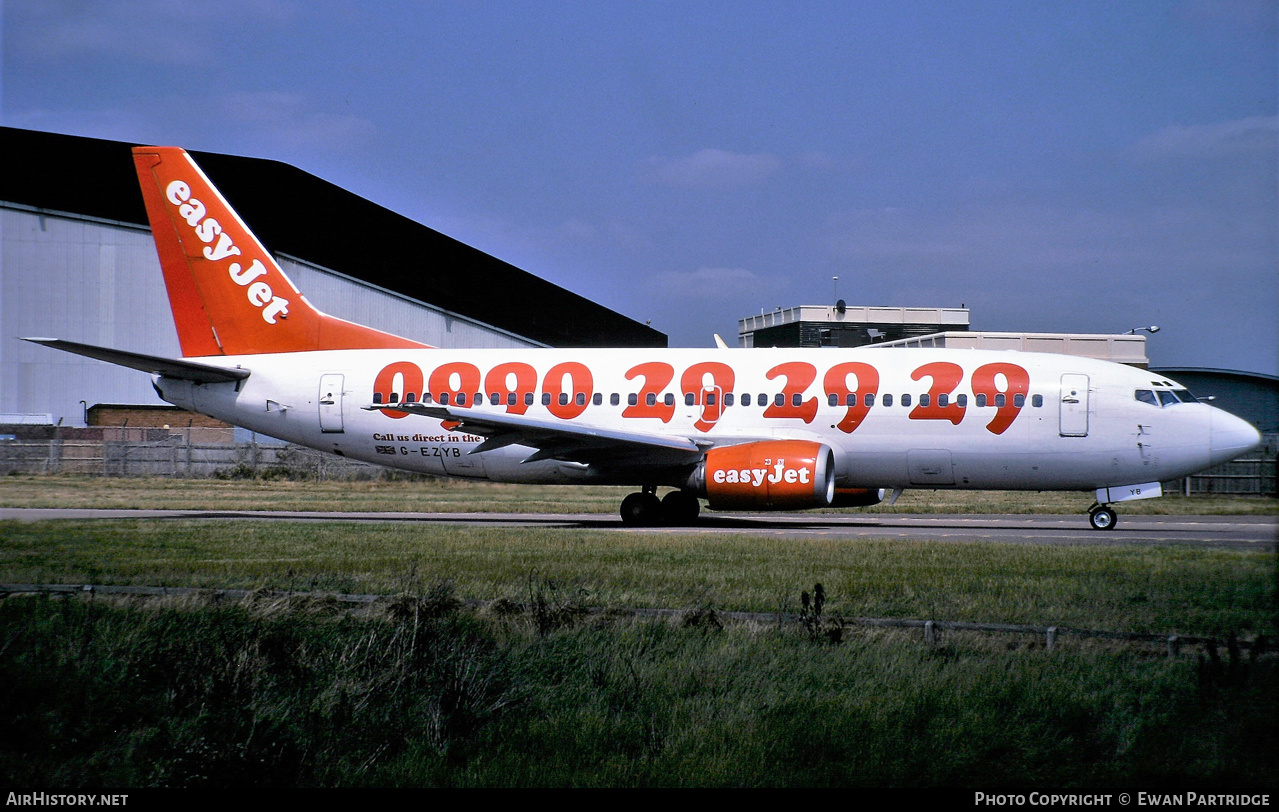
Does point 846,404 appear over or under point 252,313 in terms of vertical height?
under

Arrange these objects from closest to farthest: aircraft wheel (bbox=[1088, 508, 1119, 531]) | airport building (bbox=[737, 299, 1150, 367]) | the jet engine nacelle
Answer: the jet engine nacelle → aircraft wheel (bbox=[1088, 508, 1119, 531]) → airport building (bbox=[737, 299, 1150, 367])

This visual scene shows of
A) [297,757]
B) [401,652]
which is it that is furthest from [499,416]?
[297,757]

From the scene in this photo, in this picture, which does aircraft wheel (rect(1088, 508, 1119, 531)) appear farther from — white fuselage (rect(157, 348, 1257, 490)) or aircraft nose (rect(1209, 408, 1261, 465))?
aircraft nose (rect(1209, 408, 1261, 465))

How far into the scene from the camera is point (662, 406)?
2366cm

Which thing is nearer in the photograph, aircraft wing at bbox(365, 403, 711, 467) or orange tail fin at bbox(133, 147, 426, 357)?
aircraft wing at bbox(365, 403, 711, 467)

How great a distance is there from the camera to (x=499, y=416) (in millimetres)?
21266

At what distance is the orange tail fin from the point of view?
2534cm

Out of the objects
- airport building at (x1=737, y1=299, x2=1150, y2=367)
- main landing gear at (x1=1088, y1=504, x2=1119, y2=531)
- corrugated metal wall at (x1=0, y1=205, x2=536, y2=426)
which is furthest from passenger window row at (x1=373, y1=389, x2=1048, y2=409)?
airport building at (x1=737, y1=299, x2=1150, y2=367)

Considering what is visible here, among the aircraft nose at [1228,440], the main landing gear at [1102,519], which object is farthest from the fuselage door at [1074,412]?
the aircraft nose at [1228,440]

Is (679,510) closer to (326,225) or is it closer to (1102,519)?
(1102,519)

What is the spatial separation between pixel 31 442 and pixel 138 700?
35.2 m

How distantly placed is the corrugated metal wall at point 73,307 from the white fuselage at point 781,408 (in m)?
23.5

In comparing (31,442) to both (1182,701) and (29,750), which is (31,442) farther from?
(1182,701)

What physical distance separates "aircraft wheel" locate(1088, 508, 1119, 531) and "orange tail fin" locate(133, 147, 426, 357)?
1640 cm
